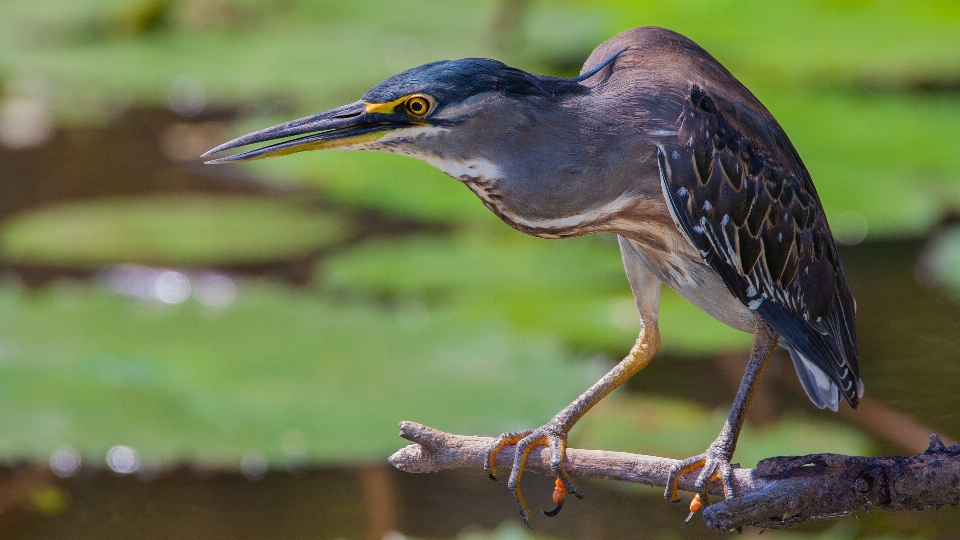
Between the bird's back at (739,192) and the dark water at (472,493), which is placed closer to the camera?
the bird's back at (739,192)

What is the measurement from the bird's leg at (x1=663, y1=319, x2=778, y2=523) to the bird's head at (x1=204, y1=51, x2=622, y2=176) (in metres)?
0.86

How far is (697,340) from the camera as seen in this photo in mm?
4961

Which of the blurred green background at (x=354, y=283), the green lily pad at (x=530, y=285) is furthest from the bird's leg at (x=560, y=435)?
the green lily pad at (x=530, y=285)

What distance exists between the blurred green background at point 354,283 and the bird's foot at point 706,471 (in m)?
0.86

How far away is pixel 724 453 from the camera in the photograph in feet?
9.68

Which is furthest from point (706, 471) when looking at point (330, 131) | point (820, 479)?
point (330, 131)

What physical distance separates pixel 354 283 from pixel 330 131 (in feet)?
9.51

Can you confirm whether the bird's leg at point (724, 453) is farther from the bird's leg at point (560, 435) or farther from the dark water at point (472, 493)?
the dark water at point (472, 493)

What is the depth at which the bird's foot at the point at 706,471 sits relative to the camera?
290 centimetres

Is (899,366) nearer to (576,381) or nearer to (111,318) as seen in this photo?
(576,381)

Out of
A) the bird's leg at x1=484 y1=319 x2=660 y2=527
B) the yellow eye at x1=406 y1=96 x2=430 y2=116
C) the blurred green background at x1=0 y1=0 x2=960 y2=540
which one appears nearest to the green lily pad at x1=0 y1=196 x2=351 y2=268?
the blurred green background at x1=0 y1=0 x2=960 y2=540

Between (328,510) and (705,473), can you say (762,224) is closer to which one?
(705,473)

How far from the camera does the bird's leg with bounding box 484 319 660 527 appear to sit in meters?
3.04

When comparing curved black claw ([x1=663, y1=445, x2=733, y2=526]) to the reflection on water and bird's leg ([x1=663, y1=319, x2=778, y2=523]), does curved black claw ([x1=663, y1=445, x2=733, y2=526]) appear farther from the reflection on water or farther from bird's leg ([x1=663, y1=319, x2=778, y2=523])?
the reflection on water
